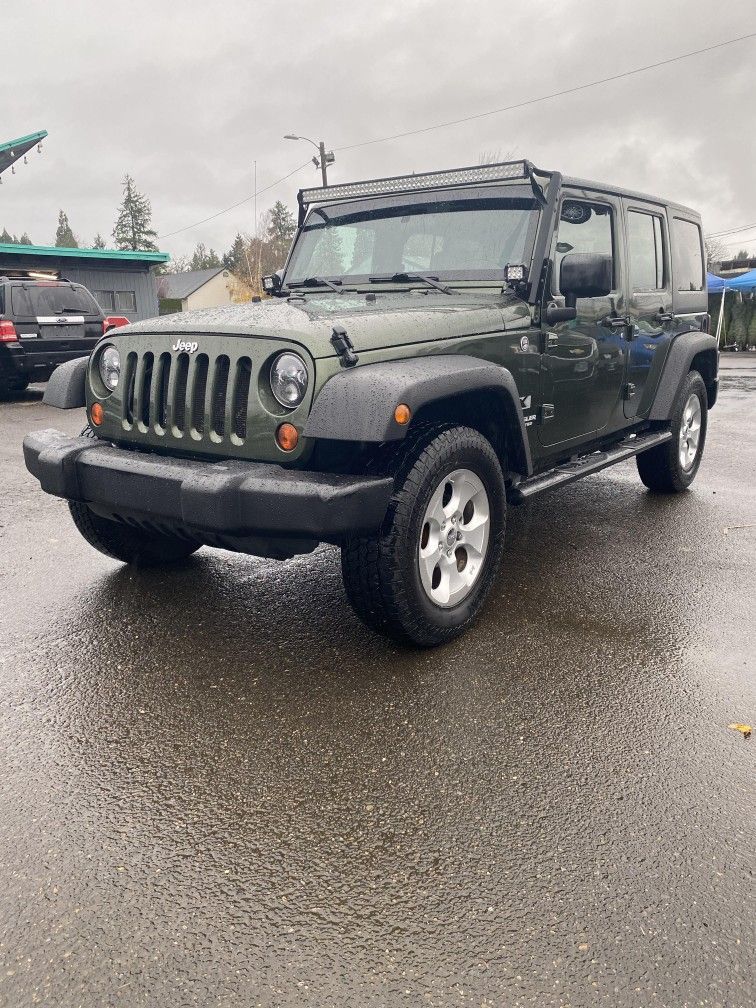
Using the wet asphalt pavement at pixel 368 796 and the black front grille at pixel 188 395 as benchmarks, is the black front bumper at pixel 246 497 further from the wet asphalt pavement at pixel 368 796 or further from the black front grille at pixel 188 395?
the wet asphalt pavement at pixel 368 796

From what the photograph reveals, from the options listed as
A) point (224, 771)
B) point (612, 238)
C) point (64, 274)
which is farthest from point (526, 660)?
point (64, 274)

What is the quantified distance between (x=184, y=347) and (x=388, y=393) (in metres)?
0.94

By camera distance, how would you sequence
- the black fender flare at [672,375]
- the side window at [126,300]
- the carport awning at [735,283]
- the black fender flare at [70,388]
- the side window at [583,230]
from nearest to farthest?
the black fender flare at [70,388] → the side window at [583,230] → the black fender flare at [672,375] → the carport awning at [735,283] → the side window at [126,300]

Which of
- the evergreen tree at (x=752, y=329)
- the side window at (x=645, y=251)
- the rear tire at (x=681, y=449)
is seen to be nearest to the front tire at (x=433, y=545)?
the side window at (x=645, y=251)

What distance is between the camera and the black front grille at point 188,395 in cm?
305

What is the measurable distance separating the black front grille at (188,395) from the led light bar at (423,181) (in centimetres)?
186

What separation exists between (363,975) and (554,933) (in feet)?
1.50

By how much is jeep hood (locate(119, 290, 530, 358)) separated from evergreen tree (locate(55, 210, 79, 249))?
116 metres

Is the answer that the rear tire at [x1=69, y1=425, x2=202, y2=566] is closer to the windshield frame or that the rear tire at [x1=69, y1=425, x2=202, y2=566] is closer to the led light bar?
the windshield frame

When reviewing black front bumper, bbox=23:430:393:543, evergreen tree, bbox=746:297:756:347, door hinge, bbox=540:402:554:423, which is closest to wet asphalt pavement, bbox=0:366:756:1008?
black front bumper, bbox=23:430:393:543

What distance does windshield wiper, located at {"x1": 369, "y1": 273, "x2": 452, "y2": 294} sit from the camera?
392cm

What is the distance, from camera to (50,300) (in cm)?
1177

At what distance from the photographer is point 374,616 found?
10.2 ft

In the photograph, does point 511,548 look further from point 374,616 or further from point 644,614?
point 374,616
